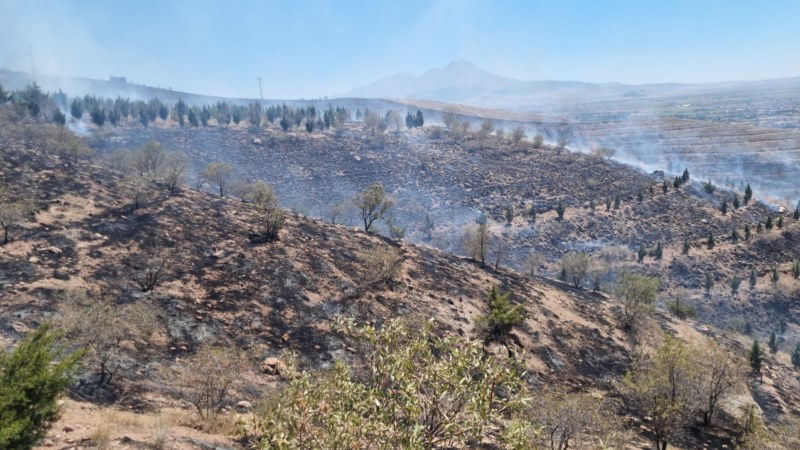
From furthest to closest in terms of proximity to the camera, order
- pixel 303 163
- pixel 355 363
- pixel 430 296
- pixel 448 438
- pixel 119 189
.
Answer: pixel 303 163 → pixel 119 189 → pixel 430 296 → pixel 355 363 → pixel 448 438

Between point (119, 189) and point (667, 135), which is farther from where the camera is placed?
point (667, 135)

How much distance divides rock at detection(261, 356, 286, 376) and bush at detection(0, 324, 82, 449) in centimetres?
830

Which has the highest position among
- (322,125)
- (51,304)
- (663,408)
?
(322,125)

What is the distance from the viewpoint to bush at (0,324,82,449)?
23.9ft

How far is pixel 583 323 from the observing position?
28.4 metres

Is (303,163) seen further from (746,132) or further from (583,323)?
(746,132)

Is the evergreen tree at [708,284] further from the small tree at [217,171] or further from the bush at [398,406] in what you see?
the bush at [398,406]

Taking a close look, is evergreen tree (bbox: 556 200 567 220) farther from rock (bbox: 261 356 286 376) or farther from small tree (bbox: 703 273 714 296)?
rock (bbox: 261 356 286 376)

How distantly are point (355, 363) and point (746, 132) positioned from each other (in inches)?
6196

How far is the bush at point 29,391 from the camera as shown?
23.9 feet

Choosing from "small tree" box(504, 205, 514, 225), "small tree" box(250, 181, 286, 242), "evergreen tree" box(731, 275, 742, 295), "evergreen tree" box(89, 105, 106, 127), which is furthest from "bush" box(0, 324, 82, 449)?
"evergreen tree" box(89, 105, 106, 127)

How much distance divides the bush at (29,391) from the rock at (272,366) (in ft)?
27.2

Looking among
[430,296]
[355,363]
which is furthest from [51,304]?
[430,296]

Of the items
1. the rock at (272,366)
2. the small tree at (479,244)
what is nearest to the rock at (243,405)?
the rock at (272,366)
